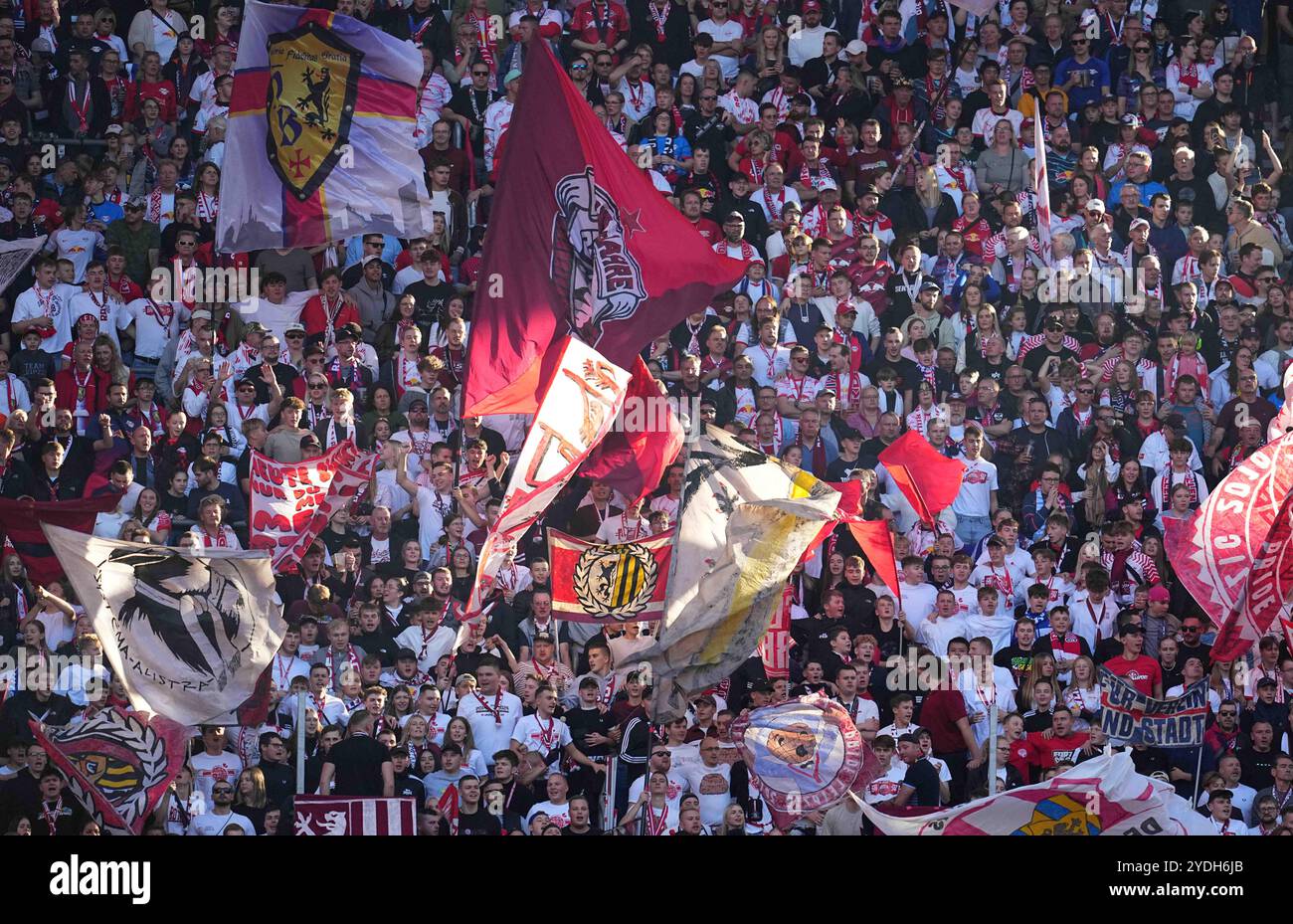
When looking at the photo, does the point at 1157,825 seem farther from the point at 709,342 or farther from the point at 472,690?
the point at 709,342

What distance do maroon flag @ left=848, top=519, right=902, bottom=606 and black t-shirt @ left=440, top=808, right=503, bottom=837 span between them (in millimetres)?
3210

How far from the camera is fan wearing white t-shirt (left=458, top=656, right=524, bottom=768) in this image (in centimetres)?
1683

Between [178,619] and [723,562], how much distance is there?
10.9 feet

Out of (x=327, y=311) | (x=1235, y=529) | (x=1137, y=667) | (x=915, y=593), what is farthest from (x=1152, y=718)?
(x=327, y=311)

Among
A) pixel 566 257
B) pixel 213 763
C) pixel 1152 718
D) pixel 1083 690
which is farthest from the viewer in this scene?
→ pixel 566 257

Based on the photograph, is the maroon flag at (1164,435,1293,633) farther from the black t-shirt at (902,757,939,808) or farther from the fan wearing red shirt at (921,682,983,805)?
the black t-shirt at (902,757,939,808)

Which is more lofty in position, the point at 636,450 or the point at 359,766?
the point at 636,450

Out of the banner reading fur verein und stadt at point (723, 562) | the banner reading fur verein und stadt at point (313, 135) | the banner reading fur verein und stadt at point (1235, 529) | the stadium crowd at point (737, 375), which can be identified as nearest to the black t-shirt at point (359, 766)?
the stadium crowd at point (737, 375)

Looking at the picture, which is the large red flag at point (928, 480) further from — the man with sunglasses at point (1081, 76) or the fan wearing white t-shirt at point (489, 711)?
the man with sunglasses at point (1081, 76)

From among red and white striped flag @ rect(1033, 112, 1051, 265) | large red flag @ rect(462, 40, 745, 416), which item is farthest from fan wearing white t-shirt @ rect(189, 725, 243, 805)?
red and white striped flag @ rect(1033, 112, 1051, 265)

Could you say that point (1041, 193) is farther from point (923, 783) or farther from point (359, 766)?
point (359, 766)

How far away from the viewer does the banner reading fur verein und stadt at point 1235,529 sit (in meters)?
16.6

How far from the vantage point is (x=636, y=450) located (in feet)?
60.0
